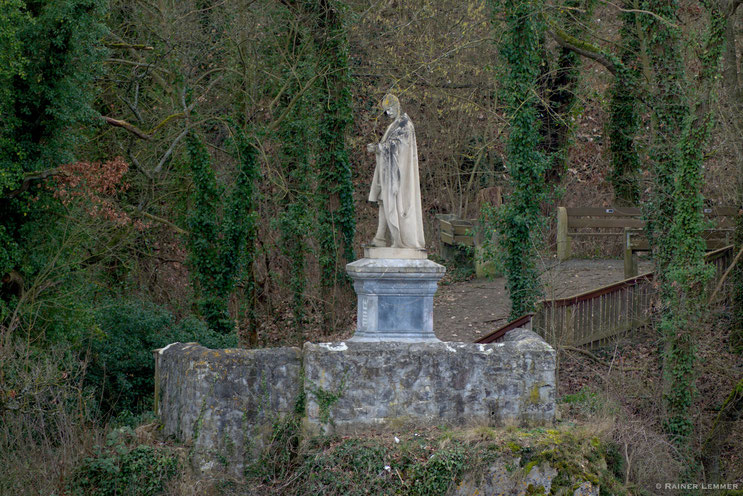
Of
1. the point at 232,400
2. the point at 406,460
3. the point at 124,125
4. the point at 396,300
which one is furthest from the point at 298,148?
the point at 406,460

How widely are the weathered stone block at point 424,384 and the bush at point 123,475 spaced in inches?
69.6

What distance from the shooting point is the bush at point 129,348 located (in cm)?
1462

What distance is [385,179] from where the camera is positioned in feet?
39.9

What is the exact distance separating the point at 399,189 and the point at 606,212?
11906 mm

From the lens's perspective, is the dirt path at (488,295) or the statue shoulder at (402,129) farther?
the dirt path at (488,295)

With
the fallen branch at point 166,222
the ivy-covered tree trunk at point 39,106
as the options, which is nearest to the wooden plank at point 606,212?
the fallen branch at point 166,222

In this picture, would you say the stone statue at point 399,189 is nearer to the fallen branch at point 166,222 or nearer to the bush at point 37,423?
the bush at point 37,423

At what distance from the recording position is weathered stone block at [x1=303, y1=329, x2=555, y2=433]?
1064cm

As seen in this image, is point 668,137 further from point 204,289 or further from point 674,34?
point 204,289

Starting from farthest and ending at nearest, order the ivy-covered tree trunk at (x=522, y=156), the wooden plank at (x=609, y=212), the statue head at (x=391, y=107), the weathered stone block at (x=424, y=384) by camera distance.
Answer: the wooden plank at (x=609, y=212), the ivy-covered tree trunk at (x=522, y=156), the statue head at (x=391, y=107), the weathered stone block at (x=424, y=384)

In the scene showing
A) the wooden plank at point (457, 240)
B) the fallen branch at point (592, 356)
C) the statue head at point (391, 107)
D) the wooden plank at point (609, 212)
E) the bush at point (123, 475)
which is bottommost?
the bush at point (123, 475)

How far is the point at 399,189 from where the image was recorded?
39.7 feet

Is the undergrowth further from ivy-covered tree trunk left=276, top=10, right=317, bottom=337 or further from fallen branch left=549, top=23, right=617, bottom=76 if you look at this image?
fallen branch left=549, top=23, right=617, bottom=76

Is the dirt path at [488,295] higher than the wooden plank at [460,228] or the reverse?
the reverse
